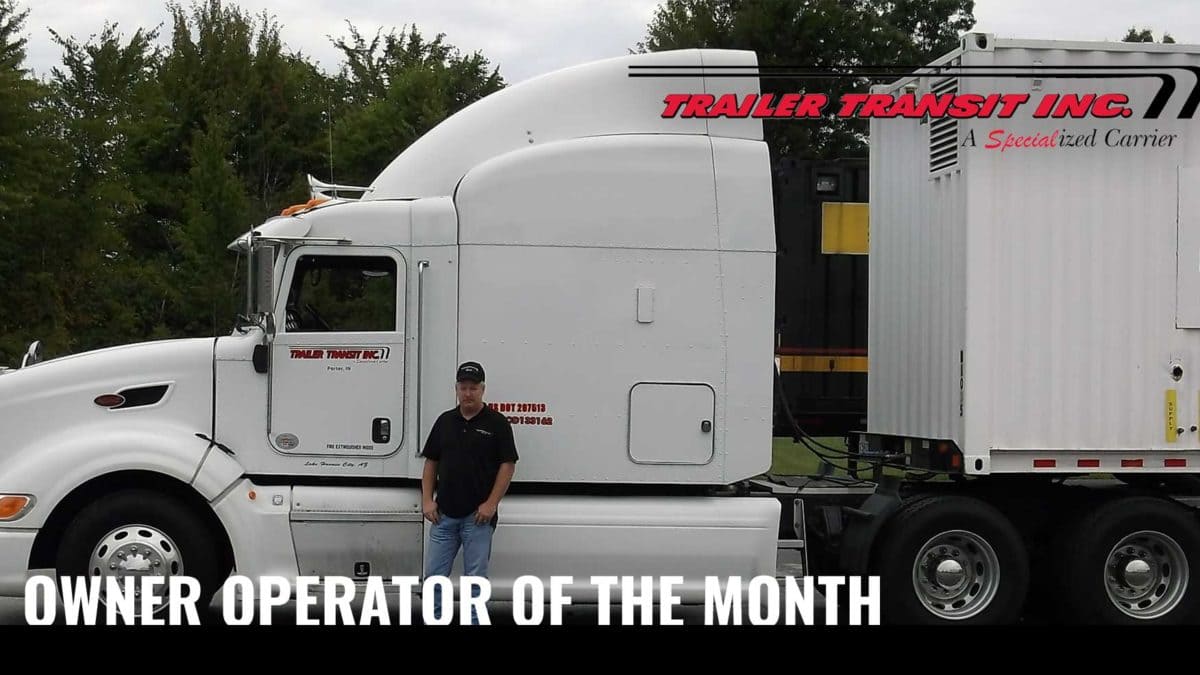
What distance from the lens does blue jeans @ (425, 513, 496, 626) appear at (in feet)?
28.9

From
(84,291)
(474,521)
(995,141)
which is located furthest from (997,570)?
(84,291)

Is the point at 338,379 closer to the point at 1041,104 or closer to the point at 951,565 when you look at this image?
the point at 951,565

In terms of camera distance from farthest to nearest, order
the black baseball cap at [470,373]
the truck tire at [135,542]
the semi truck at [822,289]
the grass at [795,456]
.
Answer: the grass at [795,456]
the semi truck at [822,289]
the truck tire at [135,542]
the black baseball cap at [470,373]

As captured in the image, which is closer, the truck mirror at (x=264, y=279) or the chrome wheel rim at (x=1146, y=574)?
the truck mirror at (x=264, y=279)

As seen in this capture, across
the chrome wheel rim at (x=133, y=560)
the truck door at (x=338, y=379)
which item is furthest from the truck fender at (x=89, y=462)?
the truck door at (x=338, y=379)

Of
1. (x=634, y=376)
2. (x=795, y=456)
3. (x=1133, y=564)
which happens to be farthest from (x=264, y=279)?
(x=1133, y=564)

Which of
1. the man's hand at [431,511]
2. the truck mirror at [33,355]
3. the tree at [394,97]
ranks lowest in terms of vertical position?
the man's hand at [431,511]

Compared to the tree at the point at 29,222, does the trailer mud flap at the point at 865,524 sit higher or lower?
lower

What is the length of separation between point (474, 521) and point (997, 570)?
3432 millimetres

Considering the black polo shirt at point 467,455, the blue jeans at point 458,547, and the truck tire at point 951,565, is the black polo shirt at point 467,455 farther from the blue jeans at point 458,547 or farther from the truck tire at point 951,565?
the truck tire at point 951,565

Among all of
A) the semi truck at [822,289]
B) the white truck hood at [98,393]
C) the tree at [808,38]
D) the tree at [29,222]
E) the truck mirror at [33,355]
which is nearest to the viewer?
the white truck hood at [98,393]

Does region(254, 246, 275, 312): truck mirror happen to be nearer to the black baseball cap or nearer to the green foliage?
the black baseball cap

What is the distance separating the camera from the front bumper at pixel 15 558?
8789mm

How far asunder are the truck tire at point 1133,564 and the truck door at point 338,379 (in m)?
4.51
